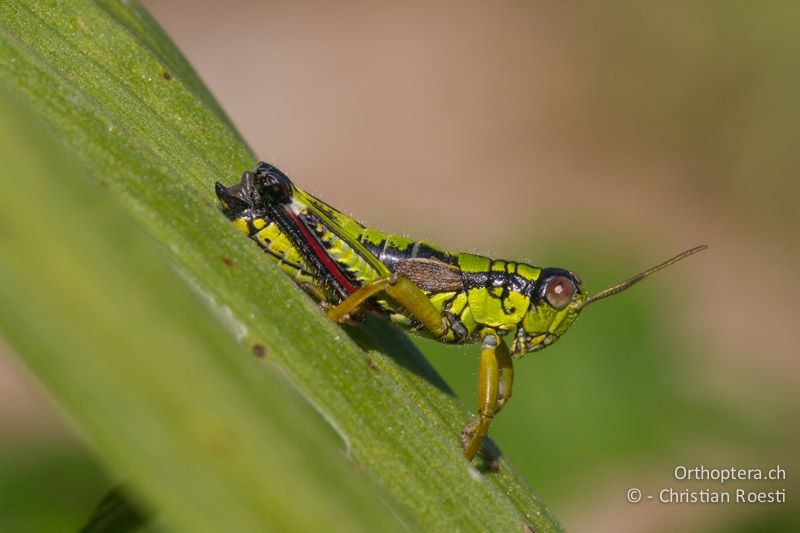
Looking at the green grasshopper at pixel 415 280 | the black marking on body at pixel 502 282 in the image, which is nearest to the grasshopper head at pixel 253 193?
the green grasshopper at pixel 415 280

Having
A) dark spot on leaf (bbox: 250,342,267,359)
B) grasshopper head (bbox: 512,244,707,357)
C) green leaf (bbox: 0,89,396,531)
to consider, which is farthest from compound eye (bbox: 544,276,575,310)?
green leaf (bbox: 0,89,396,531)

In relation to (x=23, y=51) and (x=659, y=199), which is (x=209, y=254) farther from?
(x=659, y=199)

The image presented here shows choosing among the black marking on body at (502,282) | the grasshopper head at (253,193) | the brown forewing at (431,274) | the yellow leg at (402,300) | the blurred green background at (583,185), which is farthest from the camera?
the blurred green background at (583,185)

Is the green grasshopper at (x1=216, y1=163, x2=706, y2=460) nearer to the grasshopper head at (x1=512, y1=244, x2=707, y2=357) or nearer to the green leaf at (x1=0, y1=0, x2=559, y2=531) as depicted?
the grasshopper head at (x1=512, y1=244, x2=707, y2=357)

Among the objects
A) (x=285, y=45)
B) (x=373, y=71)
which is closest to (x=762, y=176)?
(x=373, y=71)

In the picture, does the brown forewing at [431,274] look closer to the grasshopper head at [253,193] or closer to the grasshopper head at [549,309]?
the grasshopper head at [549,309]

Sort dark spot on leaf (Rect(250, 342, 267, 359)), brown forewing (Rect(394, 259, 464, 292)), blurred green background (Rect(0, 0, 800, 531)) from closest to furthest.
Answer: dark spot on leaf (Rect(250, 342, 267, 359)) → brown forewing (Rect(394, 259, 464, 292)) → blurred green background (Rect(0, 0, 800, 531))
